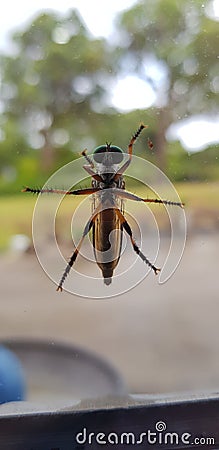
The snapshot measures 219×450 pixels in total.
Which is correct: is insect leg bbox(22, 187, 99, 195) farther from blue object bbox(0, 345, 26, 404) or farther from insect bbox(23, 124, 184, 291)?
blue object bbox(0, 345, 26, 404)

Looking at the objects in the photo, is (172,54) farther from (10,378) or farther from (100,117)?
(10,378)

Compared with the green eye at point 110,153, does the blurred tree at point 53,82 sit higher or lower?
higher

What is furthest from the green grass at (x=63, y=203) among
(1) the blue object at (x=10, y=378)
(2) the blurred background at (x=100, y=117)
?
(1) the blue object at (x=10, y=378)

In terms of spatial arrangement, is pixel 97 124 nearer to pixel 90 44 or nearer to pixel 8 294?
pixel 90 44

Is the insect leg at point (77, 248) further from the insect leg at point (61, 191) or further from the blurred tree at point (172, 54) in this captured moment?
the blurred tree at point (172, 54)

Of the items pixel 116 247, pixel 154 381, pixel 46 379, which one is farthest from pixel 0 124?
pixel 154 381

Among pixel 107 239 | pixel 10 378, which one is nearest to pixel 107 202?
pixel 107 239

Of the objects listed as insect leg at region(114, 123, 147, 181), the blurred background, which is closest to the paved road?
the blurred background
